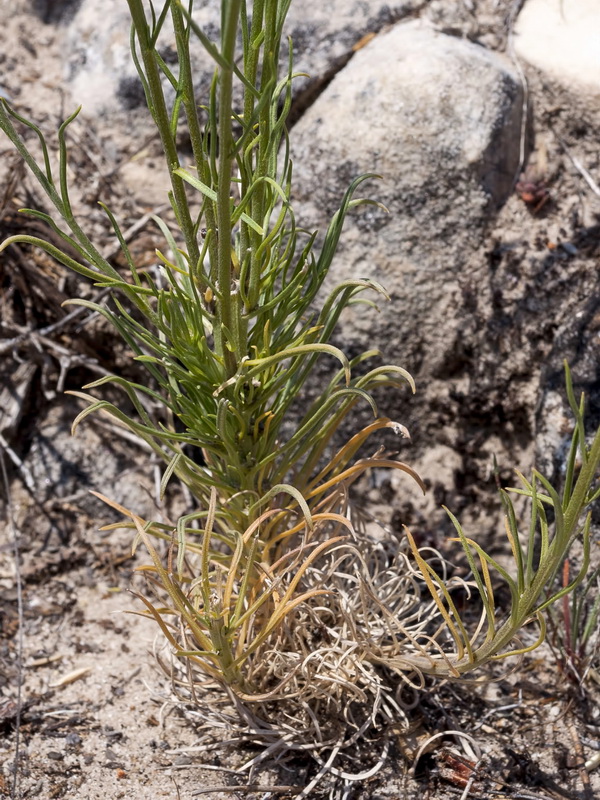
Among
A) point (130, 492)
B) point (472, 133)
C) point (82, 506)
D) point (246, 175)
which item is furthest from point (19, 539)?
point (472, 133)

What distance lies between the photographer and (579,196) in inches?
72.6

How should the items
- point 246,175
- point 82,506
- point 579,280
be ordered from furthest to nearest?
point 82,506
point 579,280
point 246,175

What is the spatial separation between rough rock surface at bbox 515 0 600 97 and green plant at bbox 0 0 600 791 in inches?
38.2

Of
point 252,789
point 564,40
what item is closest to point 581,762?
point 252,789

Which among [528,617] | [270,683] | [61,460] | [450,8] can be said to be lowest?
[61,460]

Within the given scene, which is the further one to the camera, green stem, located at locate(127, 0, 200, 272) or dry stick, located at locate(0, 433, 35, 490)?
dry stick, located at locate(0, 433, 35, 490)

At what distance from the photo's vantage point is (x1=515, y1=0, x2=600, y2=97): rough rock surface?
184cm

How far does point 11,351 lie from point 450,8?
152cm

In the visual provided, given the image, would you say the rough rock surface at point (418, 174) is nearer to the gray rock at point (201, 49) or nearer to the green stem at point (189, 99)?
the gray rock at point (201, 49)

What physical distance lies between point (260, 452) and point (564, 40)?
1.39 m

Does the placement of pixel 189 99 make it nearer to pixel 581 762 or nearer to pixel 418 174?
pixel 418 174

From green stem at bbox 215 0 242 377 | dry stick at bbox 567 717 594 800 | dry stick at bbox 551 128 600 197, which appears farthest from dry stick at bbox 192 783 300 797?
dry stick at bbox 551 128 600 197

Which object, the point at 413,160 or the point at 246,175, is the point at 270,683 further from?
the point at 413,160

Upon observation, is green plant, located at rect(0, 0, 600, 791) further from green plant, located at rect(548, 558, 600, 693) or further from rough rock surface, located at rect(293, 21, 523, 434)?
rough rock surface, located at rect(293, 21, 523, 434)
